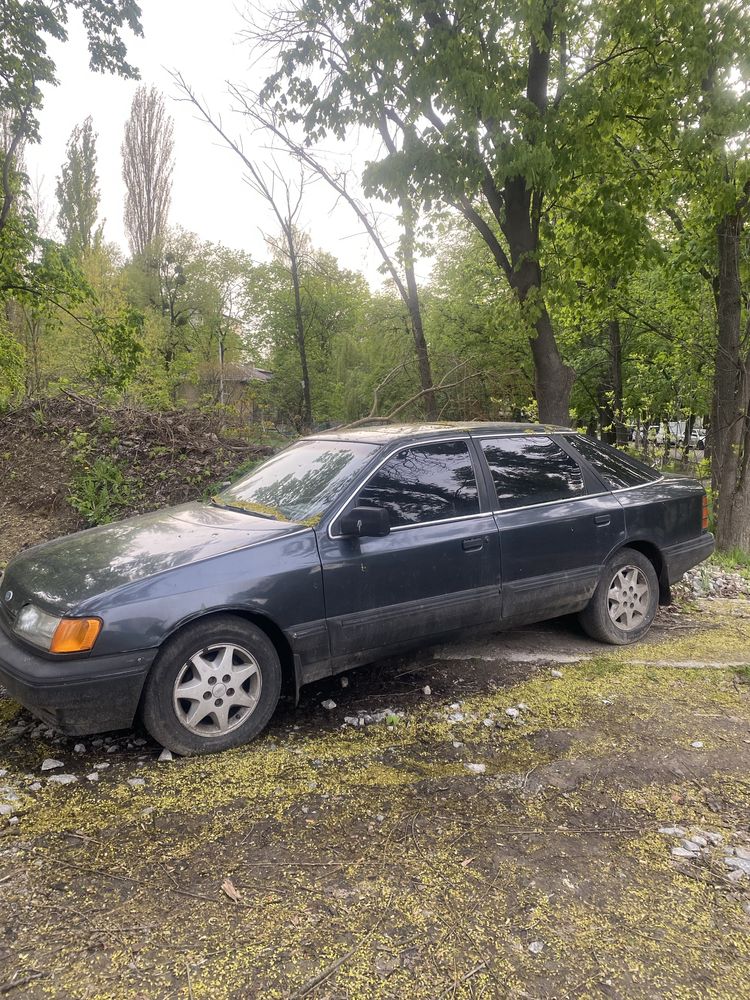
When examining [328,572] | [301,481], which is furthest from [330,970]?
[301,481]

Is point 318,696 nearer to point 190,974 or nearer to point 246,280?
point 190,974

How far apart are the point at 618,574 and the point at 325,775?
9.12 ft

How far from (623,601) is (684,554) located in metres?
0.71

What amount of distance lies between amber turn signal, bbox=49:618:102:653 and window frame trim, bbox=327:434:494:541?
1282mm

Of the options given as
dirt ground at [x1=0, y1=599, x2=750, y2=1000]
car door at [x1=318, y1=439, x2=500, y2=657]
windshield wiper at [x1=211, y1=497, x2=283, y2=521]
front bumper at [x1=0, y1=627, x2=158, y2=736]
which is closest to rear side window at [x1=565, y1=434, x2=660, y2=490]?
car door at [x1=318, y1=439, x2=500, y2=657]

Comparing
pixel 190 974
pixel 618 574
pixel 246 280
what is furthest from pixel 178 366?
pixel 190 974

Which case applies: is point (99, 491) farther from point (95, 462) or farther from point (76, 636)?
point (76, 636)

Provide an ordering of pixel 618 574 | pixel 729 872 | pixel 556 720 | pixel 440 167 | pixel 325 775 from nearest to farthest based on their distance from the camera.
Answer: pixel 729 872, pixel 325 775, pixel 556 720, pixel 618 574, pixel 440 167

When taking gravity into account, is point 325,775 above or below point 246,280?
below

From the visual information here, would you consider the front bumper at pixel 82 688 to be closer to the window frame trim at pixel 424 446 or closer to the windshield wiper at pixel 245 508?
the windshield wiper at pixel 245 508

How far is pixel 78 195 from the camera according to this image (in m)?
34.7

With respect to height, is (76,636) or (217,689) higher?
(76,636)

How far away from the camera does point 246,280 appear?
1613 inches

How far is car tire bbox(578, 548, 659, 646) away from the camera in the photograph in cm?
487
